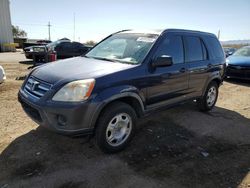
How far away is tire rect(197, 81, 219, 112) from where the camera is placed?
19.1 feet

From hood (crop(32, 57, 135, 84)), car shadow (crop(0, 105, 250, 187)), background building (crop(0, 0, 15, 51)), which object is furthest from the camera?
background building (crop(0, 0, 15, 51))

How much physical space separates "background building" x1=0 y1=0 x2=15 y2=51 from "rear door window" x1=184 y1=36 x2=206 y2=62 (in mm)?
25728

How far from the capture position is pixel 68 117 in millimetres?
3104

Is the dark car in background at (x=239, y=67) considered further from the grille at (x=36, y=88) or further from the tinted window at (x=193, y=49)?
the grille at (x=36, y=88)

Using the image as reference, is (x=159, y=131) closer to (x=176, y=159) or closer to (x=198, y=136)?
(x=198, y=136)

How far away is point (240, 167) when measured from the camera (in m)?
3.54

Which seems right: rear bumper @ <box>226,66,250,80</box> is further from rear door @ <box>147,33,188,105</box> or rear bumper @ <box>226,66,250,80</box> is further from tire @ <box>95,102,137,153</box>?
tire @ <box>95,102,137,153</box>

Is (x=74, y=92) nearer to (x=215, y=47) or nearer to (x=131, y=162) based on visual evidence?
(x=131, y=162)

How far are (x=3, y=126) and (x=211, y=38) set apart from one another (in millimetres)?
5004

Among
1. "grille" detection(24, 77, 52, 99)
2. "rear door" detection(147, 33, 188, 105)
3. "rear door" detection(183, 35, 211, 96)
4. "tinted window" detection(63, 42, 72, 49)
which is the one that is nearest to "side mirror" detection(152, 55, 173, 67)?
"rear door" detection(147, 33, 188, 105)

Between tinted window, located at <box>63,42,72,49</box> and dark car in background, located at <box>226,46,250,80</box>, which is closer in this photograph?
dark car in background, located at <box>226,46,250,80</box>

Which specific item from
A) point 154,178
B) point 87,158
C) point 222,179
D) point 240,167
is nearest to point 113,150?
point 87,158

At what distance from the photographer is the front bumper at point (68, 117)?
3096mm

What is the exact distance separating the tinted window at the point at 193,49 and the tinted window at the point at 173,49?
0.22 metres
